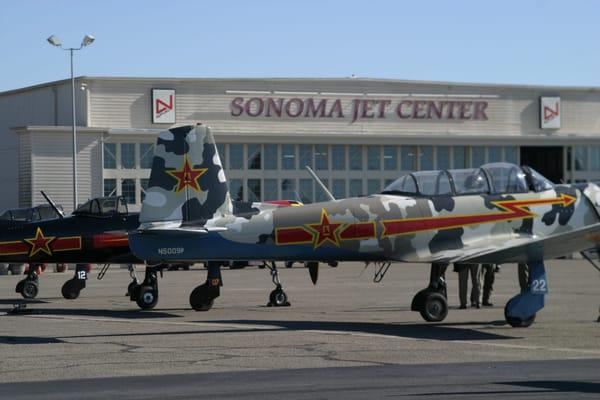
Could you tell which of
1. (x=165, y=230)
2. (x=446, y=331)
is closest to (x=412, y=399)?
(x=446, y=331)

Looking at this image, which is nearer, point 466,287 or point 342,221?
point 342,221

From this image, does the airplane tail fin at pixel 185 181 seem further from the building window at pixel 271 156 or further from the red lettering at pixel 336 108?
the red lettering at pixel 336 108

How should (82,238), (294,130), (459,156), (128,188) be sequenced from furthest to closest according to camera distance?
(459,156), (294,130), (128,188), (82,238)

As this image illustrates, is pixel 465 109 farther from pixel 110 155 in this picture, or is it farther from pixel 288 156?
pixel 110 155

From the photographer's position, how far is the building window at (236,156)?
2271 inches

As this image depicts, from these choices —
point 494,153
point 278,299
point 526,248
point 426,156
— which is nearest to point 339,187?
point 426,156

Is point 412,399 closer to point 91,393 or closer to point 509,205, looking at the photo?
point 91,393

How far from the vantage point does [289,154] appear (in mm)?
58625

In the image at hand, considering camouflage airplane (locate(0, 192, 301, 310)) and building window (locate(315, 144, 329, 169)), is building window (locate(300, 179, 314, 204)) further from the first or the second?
camouflage airplane (locate(0, 192, 301, 310))

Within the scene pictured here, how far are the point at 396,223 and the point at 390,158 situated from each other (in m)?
43.2

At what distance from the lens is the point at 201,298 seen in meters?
20.6

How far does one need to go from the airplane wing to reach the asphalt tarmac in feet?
3.58

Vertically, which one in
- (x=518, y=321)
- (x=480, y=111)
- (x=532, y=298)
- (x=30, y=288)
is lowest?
(x=30, y=288)

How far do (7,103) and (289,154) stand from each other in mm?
15864
